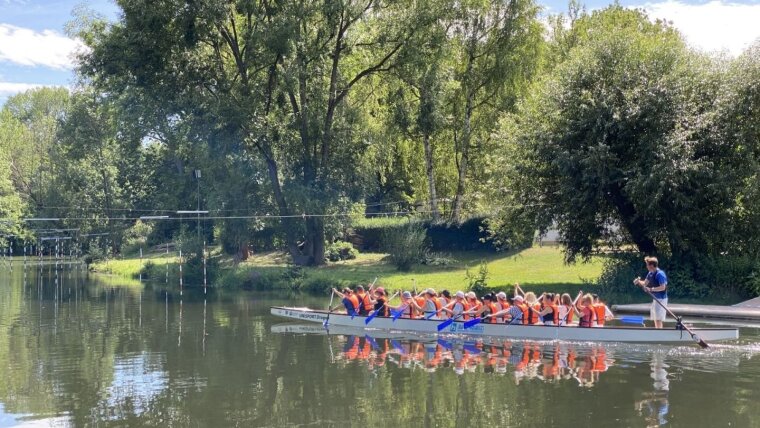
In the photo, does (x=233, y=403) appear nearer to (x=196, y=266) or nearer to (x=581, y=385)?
(x=581, y=385)

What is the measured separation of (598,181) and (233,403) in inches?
706

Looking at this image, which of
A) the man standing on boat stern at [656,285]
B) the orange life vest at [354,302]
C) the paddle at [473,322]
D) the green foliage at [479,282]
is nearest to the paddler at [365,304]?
the orange life vest at [354,302]

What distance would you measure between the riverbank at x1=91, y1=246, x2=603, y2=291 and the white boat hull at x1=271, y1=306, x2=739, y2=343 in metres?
7.57

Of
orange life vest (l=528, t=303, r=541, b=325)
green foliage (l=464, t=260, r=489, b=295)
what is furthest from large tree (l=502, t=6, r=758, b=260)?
orange life vest (l=528, t=303, r=541, b=325)

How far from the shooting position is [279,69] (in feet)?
139

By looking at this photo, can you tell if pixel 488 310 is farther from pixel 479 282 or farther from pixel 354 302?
pixel 479 282

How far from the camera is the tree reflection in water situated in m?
19.2

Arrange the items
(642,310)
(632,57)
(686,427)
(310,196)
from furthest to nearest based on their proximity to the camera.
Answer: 1. (310,196)
2. (632,57)
3. (642,310)
4. (686,427)

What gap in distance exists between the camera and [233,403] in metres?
16.6

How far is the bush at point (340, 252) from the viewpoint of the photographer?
159 feet

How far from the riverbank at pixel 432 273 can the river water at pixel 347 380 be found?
34.2ft

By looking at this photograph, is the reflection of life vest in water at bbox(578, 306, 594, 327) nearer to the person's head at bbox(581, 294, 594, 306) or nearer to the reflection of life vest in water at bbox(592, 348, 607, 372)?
the person's head at bbox(581, 294, 594, 306)

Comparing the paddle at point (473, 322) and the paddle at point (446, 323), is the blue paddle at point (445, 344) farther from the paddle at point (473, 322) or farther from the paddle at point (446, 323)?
the paddle at point (473, 322)

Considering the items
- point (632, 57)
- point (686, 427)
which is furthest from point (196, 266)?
point (686, 427)
